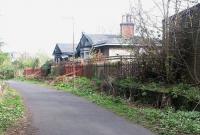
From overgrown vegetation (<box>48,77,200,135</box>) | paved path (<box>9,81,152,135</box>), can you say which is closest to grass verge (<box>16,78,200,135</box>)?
overgrown vegetation (<box>48,77,200,135</box>)

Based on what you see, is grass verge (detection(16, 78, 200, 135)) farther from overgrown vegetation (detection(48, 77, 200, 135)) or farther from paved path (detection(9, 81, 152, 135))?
paved path (detection(9, 81, 152, 135))

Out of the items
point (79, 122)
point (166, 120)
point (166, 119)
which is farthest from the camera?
point (79, 122)

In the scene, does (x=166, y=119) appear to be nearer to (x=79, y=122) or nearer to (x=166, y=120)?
(x=166, y=120)

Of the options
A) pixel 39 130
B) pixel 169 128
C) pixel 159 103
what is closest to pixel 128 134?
pixel 169 128

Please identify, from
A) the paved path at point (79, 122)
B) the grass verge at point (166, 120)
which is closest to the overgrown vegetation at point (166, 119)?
the grass verge at point (166, 120)

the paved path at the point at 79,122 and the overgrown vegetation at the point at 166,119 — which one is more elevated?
the overgrown vegetation at the point at 166,119

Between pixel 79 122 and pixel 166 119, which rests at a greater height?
pixel 166 119

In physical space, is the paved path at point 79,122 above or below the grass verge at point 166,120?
below

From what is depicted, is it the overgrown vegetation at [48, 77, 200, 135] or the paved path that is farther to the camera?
the paved path

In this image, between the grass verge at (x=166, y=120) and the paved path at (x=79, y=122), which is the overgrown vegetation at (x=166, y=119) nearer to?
the grass verge at (x=166, y=120)

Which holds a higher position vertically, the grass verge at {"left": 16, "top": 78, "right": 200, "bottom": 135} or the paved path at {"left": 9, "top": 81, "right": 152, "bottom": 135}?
the grass verge at {"left": 16, "top": 78, "right": 200, "bottom": 135}

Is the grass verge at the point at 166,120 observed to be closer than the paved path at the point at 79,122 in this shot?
Yes

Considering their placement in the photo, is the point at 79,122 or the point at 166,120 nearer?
the point at 166,120

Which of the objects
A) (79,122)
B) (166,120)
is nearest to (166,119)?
(166,120)
